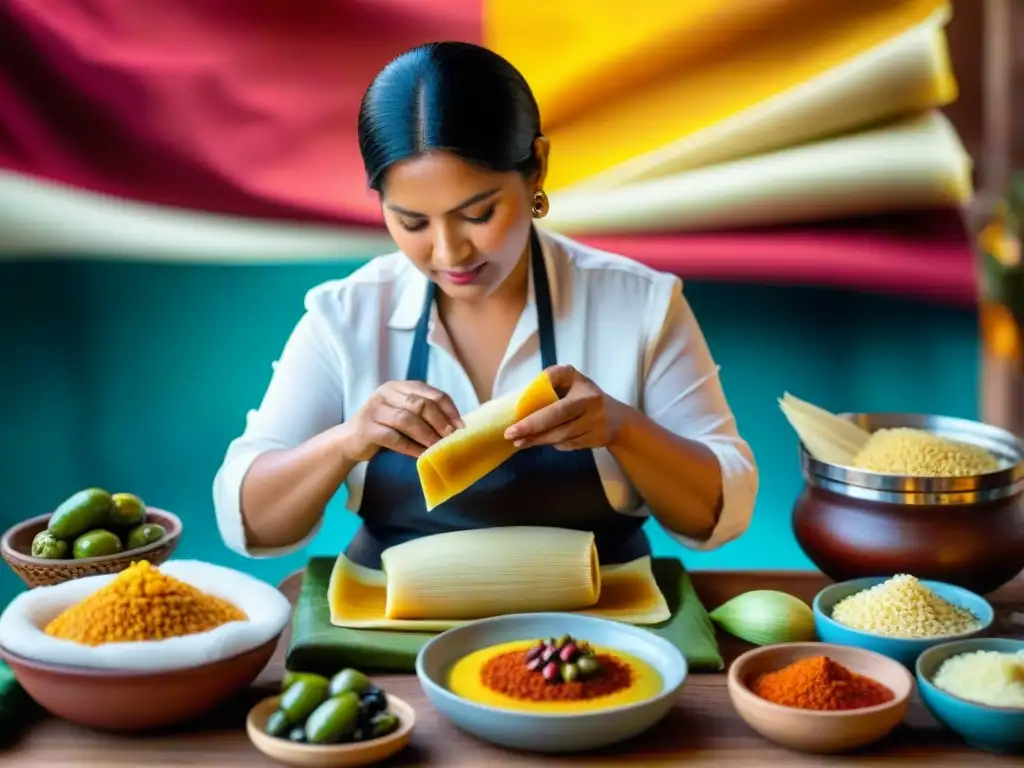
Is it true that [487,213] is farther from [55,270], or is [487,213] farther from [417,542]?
[55,270]

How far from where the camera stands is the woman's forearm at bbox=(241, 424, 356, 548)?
78.5 inches

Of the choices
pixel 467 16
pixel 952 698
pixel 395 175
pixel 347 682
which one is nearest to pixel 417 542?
pixel 347 682

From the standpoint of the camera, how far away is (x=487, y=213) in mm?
1874

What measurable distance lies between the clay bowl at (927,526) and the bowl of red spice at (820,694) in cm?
36

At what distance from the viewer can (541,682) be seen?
1477mm

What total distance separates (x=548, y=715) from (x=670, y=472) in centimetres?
75

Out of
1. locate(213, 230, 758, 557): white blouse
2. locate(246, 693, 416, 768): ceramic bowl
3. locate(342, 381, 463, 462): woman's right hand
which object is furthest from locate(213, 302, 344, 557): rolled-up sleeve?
locate(246, 693, 416, 768): ceramic bowl

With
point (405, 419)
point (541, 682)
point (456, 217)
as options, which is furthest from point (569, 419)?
point (541, 682)

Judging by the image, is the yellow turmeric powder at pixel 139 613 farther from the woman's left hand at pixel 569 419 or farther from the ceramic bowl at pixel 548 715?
the woman's left hand at pixel 569 419

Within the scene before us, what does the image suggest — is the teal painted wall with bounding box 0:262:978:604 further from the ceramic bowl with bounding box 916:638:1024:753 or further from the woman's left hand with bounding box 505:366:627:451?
the ceramic bowl with bounding box 916:638:1024:753

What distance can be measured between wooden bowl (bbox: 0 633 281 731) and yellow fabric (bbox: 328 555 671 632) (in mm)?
298

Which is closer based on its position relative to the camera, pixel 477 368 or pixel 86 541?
pixel 86 541

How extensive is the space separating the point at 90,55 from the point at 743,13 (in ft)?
5.45

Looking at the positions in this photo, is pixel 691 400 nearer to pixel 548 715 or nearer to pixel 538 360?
pixel 538 360
